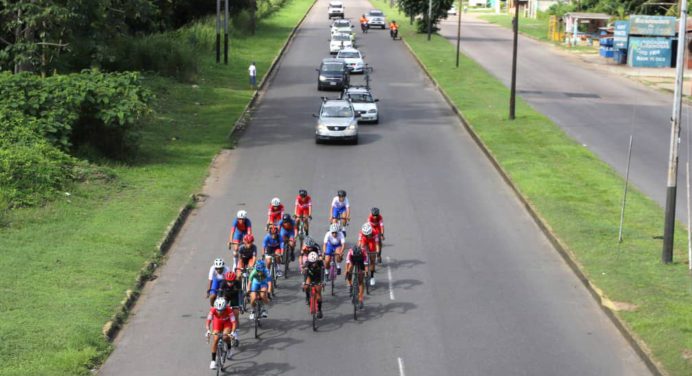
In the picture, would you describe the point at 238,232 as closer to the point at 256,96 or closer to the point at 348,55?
the point at 256,96

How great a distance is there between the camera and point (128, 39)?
54469mm

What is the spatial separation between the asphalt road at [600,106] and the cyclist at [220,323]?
16.2 metres

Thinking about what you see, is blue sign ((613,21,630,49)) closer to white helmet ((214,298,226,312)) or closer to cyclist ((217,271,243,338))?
cyclist ((217,271,243,338))

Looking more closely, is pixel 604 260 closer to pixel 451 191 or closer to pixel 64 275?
pixel 451 191

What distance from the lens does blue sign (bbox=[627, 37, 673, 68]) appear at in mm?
68938

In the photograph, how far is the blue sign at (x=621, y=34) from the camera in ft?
232

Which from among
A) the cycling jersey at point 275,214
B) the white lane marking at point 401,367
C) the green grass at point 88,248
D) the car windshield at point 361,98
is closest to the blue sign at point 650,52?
the car windshield at point 361,98

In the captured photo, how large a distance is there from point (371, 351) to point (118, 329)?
4623mm

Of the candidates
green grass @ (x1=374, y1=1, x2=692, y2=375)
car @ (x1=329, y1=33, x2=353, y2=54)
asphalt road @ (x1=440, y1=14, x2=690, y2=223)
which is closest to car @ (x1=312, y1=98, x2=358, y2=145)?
green grass @ (x1=374, y1=1, x2=692, y2=375)

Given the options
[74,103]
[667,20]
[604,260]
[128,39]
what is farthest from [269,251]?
[667,20]

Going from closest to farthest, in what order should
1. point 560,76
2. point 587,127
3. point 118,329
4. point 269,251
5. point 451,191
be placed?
point 118,329 < point 269,251 < point 451,191 < point 587,127 < point 560,76

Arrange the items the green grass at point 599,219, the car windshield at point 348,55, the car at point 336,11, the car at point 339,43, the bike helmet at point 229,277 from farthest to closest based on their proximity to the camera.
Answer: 1. the car at point 336,11
2. the car at point 339,43
3. the car windshield at point 348,55
4. the green grass at point 599,219
5. the bike helmet at point 229,277

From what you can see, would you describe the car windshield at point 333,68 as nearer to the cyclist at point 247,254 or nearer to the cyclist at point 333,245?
the cyclist at point 333,245

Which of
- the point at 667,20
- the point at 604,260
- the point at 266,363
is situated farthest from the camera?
the point at 667,20
